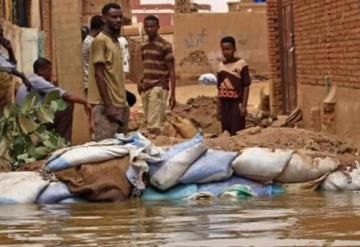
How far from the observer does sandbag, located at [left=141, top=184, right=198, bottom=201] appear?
7523 millimetres

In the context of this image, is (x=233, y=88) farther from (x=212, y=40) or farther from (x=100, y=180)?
(x=212, y=40)

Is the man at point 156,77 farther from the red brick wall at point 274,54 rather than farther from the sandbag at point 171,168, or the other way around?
the red brick wall at point 274,54

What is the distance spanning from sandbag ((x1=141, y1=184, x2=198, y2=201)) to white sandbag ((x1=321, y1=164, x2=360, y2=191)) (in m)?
0.94

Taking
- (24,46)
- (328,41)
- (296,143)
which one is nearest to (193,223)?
(296,143)

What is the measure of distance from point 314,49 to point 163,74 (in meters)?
3.46

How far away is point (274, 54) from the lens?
701 inches

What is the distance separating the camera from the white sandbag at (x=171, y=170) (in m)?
7.50

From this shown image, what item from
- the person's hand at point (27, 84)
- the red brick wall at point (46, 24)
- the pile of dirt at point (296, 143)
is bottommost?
the pile of dirt at point (296, 143)

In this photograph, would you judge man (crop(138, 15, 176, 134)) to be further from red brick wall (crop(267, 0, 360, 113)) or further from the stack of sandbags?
the stack of sandbags

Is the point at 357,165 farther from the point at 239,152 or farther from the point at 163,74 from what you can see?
the point at 163,74

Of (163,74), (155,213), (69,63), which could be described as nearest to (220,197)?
(155,213)

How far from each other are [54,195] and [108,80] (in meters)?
1.94

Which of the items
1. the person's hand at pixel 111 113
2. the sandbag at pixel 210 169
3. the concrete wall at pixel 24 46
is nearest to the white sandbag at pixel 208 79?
the concrete wall at pixel 24 46

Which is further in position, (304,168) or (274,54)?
(274,54)
